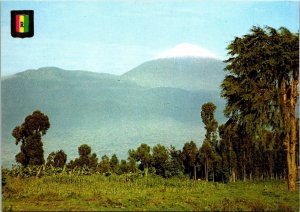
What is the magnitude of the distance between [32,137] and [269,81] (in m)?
9.69

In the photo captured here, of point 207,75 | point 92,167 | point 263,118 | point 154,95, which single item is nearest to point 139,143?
point 154,95

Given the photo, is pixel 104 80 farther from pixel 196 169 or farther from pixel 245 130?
pixel 196 169

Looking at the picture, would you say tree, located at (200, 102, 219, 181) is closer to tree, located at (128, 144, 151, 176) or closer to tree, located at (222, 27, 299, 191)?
tree, located at (222, 27, 299, 191)

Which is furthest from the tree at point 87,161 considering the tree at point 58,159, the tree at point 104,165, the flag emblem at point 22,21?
the flag emblem at point 22,21

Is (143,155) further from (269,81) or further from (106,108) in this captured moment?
(269,81)

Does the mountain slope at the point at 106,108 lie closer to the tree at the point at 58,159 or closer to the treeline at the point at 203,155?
the treeline at the point at 203,155

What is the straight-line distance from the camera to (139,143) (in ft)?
50.8

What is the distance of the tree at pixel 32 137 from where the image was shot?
16281mm

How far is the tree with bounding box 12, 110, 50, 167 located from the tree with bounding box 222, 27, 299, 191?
7192mm

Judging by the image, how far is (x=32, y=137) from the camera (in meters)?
17.8

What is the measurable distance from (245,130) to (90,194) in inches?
242

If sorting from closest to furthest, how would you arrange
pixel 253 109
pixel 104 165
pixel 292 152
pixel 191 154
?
pixel 292 152 → pixel 253 109 → pixel 191 154 → pixel 104 165

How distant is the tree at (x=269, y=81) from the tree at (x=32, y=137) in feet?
23.6

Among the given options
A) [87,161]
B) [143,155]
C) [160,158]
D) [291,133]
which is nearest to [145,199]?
[143,155]
